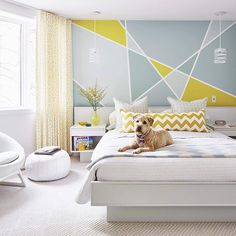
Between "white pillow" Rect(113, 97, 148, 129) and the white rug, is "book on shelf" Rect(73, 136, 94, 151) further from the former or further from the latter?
the white rug

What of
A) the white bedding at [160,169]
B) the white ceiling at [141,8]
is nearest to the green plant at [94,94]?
the white ceiling at [141,8]

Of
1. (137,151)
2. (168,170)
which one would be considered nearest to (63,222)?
(137,151)

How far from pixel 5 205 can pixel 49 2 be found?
8.97ft

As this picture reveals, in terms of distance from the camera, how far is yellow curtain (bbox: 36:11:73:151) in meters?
4.37

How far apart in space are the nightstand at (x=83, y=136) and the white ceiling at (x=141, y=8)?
1792mm

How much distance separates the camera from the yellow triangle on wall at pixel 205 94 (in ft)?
16.1

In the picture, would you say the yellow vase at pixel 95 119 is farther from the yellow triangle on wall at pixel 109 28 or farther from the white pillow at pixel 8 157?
the white pillow at pixel 8 157

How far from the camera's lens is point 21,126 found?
4.28 metres

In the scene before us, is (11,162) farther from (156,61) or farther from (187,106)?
(156,61)

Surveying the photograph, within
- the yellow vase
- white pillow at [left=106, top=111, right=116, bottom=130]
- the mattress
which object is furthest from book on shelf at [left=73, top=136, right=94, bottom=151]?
the mattress

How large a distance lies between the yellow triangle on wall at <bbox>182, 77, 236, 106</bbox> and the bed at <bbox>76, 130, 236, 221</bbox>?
2.57 metres

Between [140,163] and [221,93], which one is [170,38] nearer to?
[221,93]

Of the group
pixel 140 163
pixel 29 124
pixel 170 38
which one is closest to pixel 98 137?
pixel 29 124

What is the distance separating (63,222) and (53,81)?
264 centimetres
